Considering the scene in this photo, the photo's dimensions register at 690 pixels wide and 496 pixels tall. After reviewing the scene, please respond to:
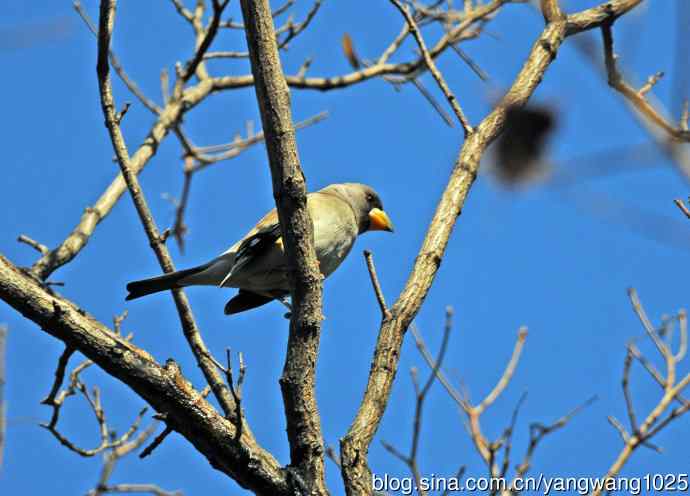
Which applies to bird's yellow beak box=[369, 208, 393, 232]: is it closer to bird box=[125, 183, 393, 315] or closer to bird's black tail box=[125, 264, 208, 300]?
bird box=[125, 183, 393, 315]

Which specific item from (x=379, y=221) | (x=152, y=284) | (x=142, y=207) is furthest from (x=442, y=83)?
(x=379, y=221)

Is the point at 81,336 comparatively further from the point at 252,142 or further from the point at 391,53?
the point at 391,53

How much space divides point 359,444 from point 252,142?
4.26 meters

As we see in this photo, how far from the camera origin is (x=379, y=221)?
7359 millimetres

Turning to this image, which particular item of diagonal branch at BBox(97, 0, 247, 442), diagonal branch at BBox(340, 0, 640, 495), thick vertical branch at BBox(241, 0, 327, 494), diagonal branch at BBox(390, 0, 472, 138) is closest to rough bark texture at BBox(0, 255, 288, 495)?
thick vertical branch at BBox(241, 0, 327, 494)

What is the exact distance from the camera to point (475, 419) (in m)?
3.82

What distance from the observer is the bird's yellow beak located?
7.35 meters

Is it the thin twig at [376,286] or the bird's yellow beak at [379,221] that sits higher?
the bird's yellow beak at [379,221]

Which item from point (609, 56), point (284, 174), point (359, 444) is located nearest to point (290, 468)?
point (359, 444)

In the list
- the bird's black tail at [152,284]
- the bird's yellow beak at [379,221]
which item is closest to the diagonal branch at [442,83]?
the bird's black tail at [152,284]

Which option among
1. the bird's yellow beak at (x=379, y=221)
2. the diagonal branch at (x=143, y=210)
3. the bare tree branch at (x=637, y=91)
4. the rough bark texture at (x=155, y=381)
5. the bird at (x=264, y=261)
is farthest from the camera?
the bird's yellow beak at (x=379, y=221)

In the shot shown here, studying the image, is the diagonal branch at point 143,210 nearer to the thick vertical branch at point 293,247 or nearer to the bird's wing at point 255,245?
the thick vertical branch at point 293,247

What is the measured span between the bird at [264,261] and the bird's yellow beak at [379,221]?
825 mm

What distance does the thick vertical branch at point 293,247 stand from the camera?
129 inches
